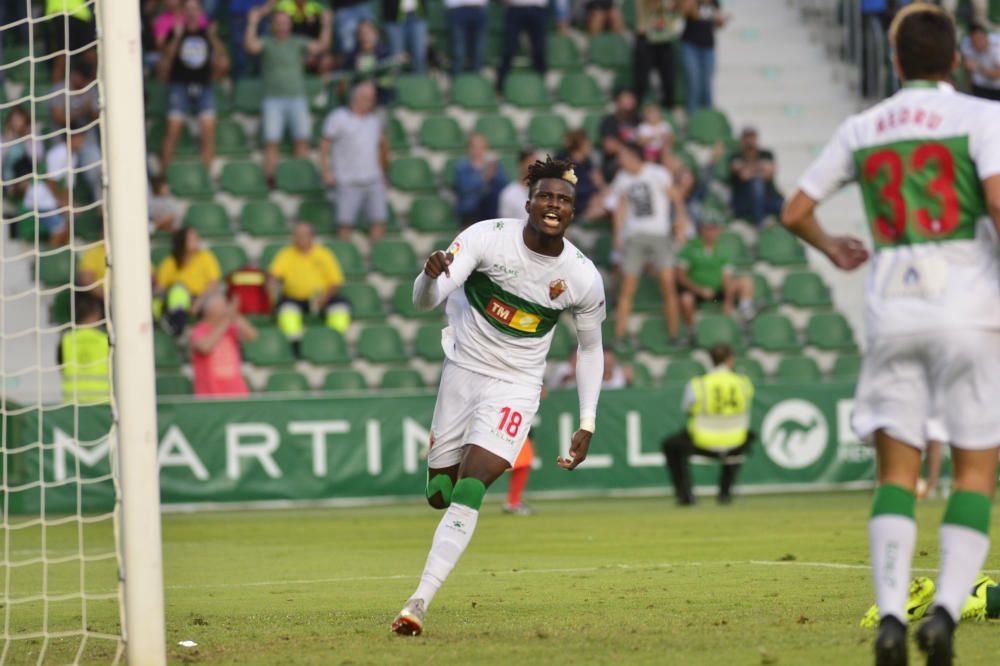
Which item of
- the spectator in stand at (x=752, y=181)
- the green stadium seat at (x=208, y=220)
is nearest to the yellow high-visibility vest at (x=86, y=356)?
the green stadium seat at (x=208, y=220)

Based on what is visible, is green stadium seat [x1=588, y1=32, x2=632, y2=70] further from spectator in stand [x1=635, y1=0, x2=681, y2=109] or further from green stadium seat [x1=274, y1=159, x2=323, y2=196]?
green stadium seat [x1=274, y1=159, x2=323, y2=196]

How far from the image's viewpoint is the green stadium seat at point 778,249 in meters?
23.9

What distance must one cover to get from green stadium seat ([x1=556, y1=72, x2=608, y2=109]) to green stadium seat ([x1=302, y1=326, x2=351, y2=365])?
5.63m

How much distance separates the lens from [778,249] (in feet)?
78.7

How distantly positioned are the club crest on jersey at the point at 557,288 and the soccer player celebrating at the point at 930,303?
9.02ft

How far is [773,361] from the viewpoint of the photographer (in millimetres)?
22875

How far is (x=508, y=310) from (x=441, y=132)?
1532 centimetres

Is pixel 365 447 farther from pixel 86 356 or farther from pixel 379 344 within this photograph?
pixel 86 356

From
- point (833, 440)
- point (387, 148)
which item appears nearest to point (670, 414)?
point (833, 440)

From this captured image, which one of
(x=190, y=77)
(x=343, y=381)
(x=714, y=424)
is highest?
(x=190, y=77)

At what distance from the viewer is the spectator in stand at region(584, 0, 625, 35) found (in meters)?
25.2

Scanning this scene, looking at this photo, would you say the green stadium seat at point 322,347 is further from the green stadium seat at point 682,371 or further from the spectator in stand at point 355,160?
the green stadium seat at point 682,371

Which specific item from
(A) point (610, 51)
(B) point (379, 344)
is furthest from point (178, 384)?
(A) point (610, 51)

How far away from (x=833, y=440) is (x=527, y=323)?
40.5 feet
